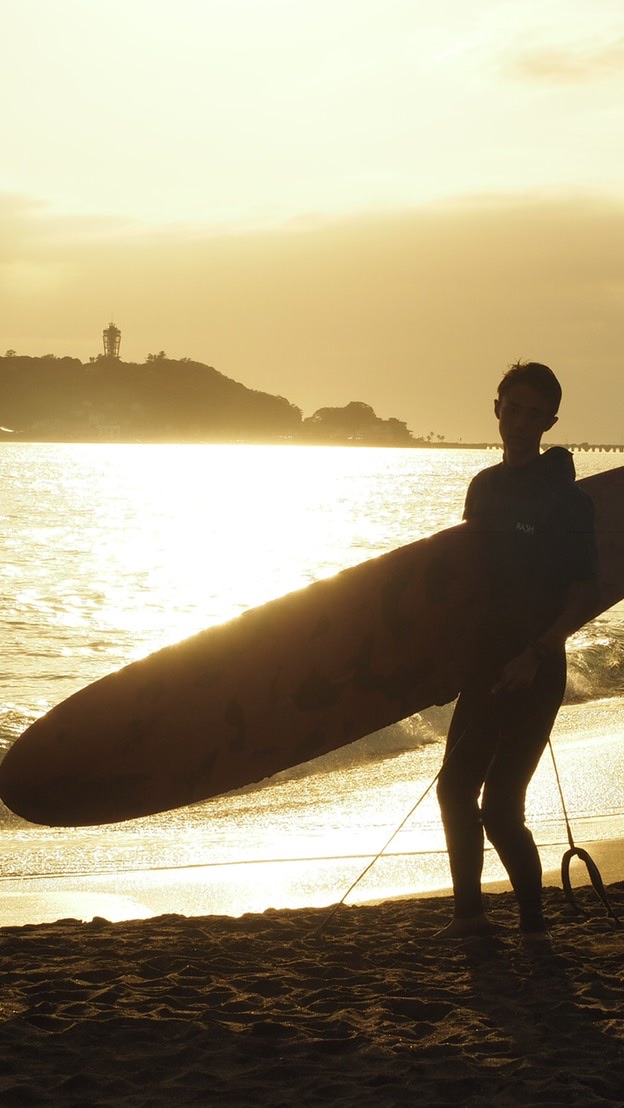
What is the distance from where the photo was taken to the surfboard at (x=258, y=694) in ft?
13.8

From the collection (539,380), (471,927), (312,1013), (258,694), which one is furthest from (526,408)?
(312,1013)

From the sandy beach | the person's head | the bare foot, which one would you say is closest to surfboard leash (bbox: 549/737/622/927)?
the sandy beach

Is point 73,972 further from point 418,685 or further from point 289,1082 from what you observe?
point 418,685

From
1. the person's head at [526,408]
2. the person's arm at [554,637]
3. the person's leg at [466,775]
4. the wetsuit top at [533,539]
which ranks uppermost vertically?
the person's head at [526,408]

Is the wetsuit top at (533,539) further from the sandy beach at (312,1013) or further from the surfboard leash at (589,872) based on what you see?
the sandy beach at (312,1013)

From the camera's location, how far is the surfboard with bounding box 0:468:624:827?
4.20m

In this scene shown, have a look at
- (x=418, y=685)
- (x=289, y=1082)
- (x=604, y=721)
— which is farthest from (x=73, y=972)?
(x=604, y=721)

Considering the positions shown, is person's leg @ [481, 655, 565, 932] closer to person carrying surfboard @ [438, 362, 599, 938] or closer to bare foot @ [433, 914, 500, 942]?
person carrying surfboard @ [438, 362, 599, 938]

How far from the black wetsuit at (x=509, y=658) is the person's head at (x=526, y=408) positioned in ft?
0.18

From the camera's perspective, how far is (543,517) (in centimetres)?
346

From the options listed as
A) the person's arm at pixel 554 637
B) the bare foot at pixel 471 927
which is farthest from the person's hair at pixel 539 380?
the bare foot at pixel 471 927

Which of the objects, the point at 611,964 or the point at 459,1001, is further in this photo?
the point at 611,964

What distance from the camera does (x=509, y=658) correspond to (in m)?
3.55

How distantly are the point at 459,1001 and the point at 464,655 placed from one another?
1241 millimetres
